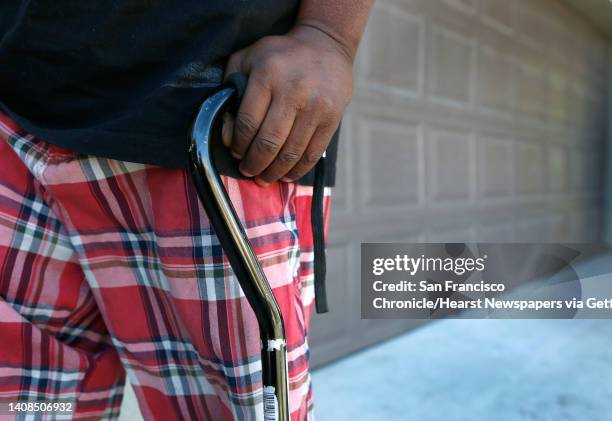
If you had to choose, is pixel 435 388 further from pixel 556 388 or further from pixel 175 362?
pixel 175 362

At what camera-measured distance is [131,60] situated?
52cm

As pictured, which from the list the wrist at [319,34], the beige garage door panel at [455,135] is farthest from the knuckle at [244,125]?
the beige garage door panel at [455,135]

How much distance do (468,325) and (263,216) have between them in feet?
7.63

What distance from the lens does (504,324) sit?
2629 mm

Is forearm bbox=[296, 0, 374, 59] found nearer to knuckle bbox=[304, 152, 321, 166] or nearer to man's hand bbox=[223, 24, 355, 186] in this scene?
man's hand bbox=[223, 24, 355, 186]

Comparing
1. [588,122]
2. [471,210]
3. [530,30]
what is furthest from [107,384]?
[588,122]

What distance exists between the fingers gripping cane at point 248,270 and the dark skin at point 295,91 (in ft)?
0.18

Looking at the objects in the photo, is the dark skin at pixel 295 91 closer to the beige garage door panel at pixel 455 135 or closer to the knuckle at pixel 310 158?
the knuckle at pixel 310 158

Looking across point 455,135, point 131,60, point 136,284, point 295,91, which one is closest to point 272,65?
point 295,91

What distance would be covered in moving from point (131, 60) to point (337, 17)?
0.68ft

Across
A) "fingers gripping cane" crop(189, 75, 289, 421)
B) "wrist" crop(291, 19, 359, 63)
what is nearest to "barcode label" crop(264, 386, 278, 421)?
"fingers gripping cane" crop(189, 75, 289, 421)

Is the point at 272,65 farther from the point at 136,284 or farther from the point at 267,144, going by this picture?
the point at 136,284

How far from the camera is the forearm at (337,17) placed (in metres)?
→ 0.53

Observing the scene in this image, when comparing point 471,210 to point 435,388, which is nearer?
point 435,388
